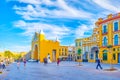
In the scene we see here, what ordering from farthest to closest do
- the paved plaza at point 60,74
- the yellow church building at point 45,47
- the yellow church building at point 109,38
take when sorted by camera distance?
the yellow church building at point 45,47 → the yellow church building at point 109,38 → the paved plaza at point 60,74

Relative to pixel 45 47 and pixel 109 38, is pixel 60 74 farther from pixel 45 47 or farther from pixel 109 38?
pixel 45 47

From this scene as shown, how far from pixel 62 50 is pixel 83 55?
113ft

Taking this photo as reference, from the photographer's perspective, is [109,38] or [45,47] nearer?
[109,38]

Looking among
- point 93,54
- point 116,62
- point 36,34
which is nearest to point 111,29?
point 116,62

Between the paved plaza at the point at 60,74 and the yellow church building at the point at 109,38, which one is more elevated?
the yellow church building at the point at 109,38

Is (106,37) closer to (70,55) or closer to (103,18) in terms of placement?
(103,18)

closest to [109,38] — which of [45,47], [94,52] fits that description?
[94,52]

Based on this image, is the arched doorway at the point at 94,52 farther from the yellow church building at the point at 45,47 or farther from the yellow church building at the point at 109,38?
the yellow church building at the point at 45,47

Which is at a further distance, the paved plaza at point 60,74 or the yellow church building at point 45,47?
the yellow church building at point 45,47

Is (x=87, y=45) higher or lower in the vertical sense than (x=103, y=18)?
lower

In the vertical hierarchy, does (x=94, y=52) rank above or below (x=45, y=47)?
below

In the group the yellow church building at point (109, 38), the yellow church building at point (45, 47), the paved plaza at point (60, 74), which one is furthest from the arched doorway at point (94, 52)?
the paved plaza at point (60, 74)

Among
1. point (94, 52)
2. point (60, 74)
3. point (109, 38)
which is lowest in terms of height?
point (60, 74)

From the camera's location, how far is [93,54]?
236 feet
